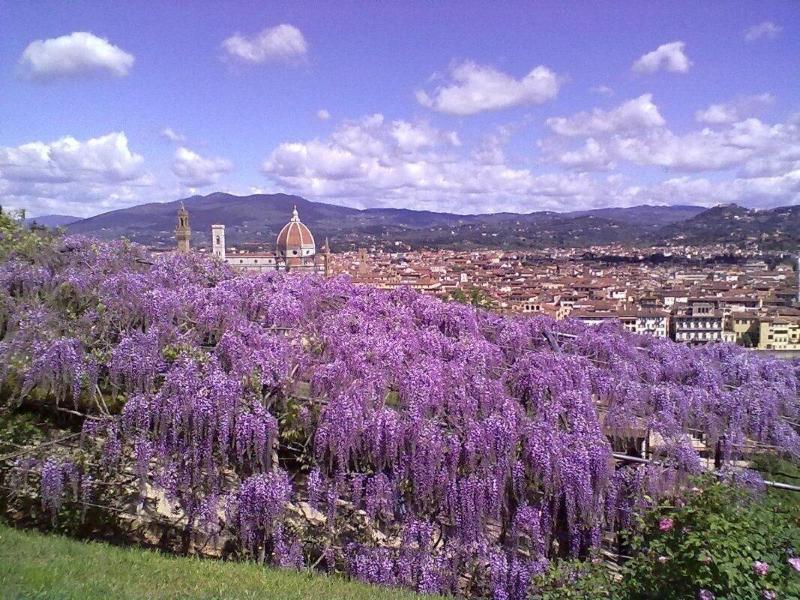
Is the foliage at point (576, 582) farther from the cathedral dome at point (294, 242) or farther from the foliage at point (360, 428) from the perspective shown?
the cathedral dome at point (294, 242)

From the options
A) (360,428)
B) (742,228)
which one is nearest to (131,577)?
(360,428)

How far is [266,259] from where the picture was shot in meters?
81.8

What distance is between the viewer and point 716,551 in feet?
13.5

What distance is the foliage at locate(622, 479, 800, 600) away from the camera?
396 cm

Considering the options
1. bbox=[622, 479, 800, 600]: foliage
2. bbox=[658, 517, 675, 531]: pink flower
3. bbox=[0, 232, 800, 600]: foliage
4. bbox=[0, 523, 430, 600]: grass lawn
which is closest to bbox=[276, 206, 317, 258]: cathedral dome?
bbox=[0, 232, 800, 600]: foliage

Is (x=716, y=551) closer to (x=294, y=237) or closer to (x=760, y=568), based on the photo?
(x=760, y=568)

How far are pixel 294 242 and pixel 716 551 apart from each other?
258ft

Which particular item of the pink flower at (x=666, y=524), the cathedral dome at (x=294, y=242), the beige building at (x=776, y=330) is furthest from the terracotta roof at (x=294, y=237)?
the pink flower at (x=666, y=524)

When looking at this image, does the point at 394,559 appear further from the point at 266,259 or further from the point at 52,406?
the point at 266,259

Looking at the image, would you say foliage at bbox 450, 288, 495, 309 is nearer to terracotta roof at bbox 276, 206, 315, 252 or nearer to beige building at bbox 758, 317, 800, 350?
beige building at bbox 758, 317, 800, 350

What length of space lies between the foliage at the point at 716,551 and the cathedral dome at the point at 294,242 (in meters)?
75.8

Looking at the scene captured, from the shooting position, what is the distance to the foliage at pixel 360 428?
6.36 m

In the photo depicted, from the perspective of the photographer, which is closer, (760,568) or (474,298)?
(760,568)

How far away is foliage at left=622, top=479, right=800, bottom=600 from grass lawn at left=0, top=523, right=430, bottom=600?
205cm
